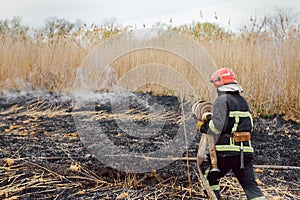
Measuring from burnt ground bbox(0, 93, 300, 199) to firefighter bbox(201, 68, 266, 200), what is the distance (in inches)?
12.5

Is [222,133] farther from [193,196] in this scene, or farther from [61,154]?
[61,154]

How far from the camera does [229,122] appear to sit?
1839 mm

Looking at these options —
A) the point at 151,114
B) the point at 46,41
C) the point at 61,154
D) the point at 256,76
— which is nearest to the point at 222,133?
the point at 61,154

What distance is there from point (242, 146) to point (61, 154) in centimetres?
168

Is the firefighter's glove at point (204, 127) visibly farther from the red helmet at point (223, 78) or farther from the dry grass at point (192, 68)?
the dry grass at point (192, 68)

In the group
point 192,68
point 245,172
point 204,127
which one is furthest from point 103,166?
point 192,68

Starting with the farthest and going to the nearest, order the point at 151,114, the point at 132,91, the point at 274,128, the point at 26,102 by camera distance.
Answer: the point at 132,91 → the point at 26,102 → the point at 151,114 → the point at 274,128

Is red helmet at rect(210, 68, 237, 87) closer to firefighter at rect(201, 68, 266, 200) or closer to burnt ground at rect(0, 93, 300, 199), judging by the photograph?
firefighter at rect(201, 68, 266, 200)

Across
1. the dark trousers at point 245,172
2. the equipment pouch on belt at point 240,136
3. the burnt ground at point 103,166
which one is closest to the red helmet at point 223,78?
the equipment pouch on belt at point 240,136

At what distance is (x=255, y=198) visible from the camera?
1.88 meters

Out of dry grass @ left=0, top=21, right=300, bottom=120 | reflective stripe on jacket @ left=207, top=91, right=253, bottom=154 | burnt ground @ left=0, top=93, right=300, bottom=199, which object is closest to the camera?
reflective stripe on jacket @ left=207, top=91, right=253, bottom=154

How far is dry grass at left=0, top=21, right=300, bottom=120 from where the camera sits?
4.75m

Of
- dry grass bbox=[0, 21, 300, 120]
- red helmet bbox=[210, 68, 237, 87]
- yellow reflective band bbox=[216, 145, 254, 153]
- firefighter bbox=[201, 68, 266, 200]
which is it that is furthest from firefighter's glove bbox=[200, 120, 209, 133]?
dry grass bbox=[0, 21, 300, 120]

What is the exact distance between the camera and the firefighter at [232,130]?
183 cm
